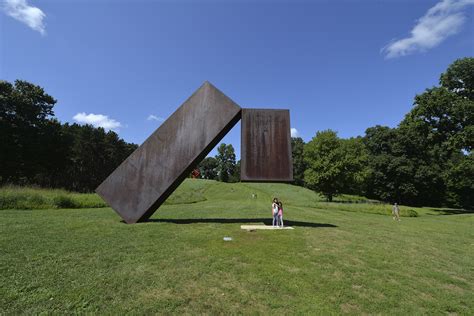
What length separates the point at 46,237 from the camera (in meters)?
7.82

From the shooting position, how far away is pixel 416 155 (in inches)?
1954

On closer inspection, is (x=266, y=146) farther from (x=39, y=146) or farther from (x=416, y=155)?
(x=416, y=155)

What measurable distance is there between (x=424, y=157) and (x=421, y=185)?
604 cm

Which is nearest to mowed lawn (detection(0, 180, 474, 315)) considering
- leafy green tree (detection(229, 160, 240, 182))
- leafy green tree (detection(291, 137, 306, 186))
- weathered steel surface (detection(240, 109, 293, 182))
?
weathered steel surface (detection(240, 109, 293, 182))

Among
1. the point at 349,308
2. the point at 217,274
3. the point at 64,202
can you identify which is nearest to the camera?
the point at 349,308

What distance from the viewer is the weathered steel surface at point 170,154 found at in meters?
10.4

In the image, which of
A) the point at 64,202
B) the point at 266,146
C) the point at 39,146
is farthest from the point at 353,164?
the point at 39,146

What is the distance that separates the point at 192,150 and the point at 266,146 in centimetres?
306

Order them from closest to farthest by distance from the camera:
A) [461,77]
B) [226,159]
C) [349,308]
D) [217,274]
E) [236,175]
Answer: [349,308]
[217,274]
[461,77]
[236,175]
[226,159]

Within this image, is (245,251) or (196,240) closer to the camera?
(245,251)

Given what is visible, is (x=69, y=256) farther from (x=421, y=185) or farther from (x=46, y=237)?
(x=421, y=185)

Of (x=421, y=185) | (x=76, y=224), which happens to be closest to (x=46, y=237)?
(x=76, y=224)

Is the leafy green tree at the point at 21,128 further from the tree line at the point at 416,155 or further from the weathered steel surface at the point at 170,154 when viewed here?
the tree line at the point at 416,155

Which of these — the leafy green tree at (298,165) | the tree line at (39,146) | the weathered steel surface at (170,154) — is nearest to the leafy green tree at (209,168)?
the leafy green tree at (298,165)
